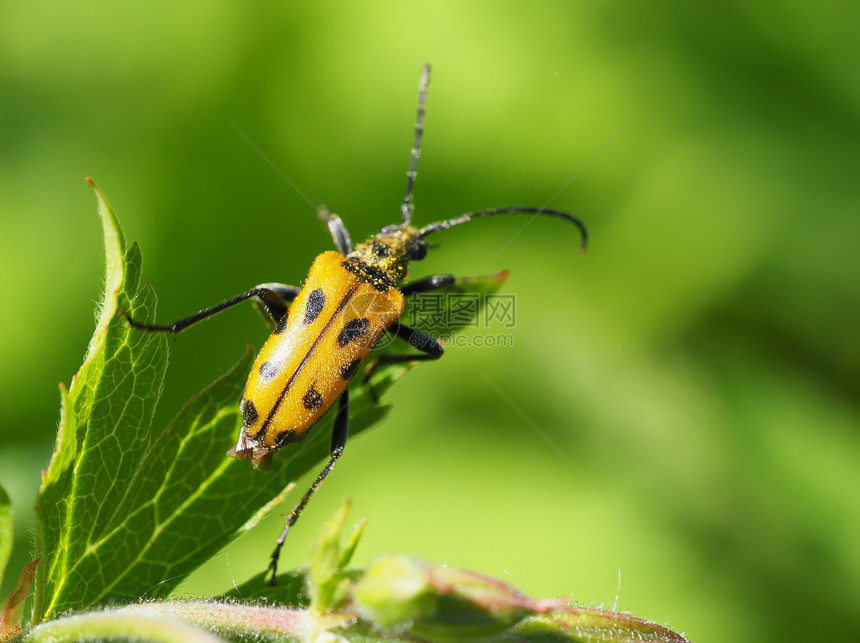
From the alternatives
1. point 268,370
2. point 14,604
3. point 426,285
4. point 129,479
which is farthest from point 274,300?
point 14,604

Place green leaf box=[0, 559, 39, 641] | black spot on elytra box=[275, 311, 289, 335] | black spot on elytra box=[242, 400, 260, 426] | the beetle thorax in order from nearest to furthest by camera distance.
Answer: green leaf box=[0, 559, 39, 641], black spot on elytra box=[242, 400, 260, 426], black spot on elytra box=[275, 311, 289, 335], the beetle thorax

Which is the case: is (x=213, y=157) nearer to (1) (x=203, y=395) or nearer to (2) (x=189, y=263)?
(2) (x=189, y=263)

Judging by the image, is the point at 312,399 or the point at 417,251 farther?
the point at 417,251

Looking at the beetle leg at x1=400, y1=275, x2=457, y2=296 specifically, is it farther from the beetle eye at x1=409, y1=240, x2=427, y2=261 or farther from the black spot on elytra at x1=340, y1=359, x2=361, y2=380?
the black spot on elytra at x1=340, y1=359, x2=361, y2=380

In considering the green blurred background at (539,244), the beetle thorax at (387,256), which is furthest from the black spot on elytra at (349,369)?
the green blurred background at (539,244)

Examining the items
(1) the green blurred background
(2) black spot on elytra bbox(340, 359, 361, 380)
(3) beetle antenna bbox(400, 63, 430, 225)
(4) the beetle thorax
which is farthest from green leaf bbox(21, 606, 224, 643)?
(3) beetle antenna bbox(400, 63, 430, 225)

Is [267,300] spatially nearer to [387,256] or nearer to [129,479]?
[387,256]

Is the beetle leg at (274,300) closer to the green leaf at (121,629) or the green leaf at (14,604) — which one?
the green leaf at (14,604)
